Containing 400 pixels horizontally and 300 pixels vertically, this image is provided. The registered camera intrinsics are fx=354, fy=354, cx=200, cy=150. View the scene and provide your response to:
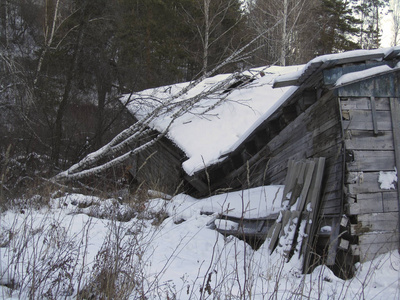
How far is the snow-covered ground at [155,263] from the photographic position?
7.54 ft

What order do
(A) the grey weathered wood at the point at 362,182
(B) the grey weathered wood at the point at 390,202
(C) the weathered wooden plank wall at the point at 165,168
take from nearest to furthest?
(A) the grey weathered wood at the point at 362,182 < (B) the grey weathered wood at the point at 390,202 < (C) the weathered wooden plank wall at the point at 165,168

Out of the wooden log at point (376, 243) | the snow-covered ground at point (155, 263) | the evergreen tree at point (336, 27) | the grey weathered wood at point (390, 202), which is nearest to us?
the snow-covered ground at point (155, 263)

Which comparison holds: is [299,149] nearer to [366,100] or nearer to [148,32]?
[366,100]

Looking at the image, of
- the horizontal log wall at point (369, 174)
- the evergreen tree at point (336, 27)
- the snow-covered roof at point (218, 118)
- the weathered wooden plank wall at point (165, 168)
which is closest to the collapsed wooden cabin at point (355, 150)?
the horizontal log wall at point (369, 174)

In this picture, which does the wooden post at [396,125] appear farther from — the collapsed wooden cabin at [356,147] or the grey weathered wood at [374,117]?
the grey weathered wood at [374,117]

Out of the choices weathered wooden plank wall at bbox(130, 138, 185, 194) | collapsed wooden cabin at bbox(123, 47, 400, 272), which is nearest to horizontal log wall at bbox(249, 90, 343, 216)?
collapsed wooden cabin at bbox(123, 47, 400, 272)

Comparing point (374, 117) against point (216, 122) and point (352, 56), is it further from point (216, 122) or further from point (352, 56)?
point (216, 122)

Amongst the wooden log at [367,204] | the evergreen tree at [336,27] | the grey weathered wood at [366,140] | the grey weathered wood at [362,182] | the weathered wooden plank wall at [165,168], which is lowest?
the wooden log at [367,204]

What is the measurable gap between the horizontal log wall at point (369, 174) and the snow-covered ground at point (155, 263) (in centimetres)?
25

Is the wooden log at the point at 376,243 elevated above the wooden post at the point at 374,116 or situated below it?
below

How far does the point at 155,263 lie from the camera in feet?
12.4

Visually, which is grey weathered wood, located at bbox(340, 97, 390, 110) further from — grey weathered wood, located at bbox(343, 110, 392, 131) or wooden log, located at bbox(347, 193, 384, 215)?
Result: wooden log, located at bbox(347, 193, 384, 215)

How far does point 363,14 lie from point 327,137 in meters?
26.4

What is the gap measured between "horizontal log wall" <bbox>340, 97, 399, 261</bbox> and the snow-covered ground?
254mm
